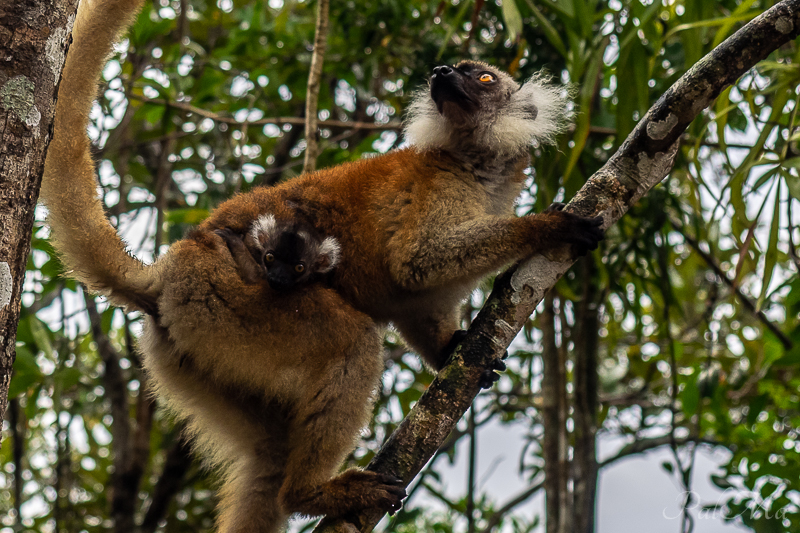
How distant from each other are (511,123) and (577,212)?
1.29 meters

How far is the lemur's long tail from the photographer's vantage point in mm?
2805

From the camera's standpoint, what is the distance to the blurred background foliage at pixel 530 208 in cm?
438

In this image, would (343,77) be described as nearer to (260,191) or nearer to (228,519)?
(260,191)

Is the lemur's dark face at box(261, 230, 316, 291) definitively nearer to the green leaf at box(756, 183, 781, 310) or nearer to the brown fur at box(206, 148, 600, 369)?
the brown fur at box(206, 148, 600, 369)

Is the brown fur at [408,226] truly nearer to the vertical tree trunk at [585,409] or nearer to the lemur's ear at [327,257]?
the lemur's ear at [327,257]

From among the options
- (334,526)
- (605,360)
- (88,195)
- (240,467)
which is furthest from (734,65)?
(605,360)

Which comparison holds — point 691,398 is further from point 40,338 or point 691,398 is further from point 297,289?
point 40,338

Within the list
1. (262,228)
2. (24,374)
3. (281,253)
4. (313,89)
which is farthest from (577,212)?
(24,374)

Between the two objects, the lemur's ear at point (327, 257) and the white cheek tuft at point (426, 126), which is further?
the white cheek tuft at point (426, 126)

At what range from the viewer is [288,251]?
11.8 ft

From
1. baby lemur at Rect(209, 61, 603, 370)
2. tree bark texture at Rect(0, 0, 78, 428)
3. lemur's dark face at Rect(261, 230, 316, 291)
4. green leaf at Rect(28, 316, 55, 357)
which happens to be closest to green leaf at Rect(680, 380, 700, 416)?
baby lemur at Rect(209, 61, 603, 370)

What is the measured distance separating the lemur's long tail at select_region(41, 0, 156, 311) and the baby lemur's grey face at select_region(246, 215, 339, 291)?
0.57 metres

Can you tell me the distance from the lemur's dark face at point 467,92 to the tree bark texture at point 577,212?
1358 millimetres

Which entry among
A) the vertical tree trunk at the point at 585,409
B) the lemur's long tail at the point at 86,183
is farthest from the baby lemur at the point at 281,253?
the vertical tree trunk at the point at 585,409
